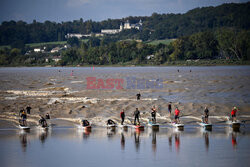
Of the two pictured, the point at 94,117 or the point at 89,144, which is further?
the point at 94,117

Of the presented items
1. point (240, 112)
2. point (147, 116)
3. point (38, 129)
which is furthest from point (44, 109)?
point (240, 112)

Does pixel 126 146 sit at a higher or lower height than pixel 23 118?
lower

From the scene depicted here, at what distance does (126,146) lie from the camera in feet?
133

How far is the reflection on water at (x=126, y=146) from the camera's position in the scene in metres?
35.6

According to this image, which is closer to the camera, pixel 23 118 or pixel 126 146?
pixel 126 146

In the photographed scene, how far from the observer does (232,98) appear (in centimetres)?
7250

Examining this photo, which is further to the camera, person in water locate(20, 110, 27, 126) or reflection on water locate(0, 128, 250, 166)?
person in water locate(20, 110, 27, 126)

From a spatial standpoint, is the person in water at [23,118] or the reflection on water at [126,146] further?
the person in water at [23,118]

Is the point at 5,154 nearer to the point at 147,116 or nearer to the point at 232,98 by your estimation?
the point at 147,116

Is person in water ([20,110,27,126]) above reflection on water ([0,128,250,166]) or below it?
above

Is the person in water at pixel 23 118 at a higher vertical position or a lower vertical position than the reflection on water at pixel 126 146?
higher

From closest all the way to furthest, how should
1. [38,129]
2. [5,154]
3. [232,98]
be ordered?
[5,154] → [38,129] → [232,98]

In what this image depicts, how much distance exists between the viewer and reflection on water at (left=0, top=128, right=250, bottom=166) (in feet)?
117

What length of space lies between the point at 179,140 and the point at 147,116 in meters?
13.1
